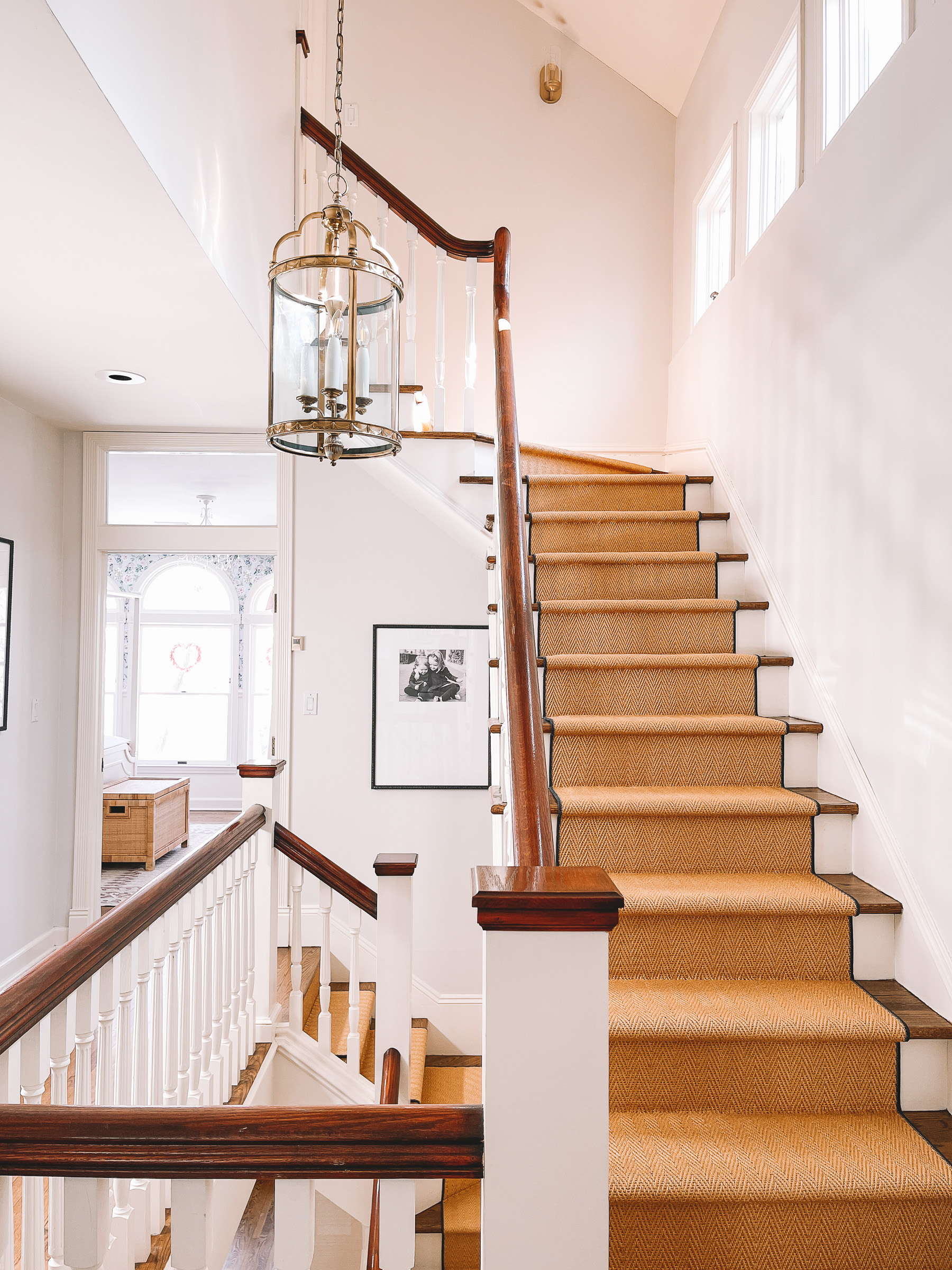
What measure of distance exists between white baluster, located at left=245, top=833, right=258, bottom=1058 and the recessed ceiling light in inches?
79.1

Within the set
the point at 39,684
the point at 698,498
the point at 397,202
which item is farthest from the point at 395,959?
the point at 397,202

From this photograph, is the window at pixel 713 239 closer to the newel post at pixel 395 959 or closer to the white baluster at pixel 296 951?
the newel post at pixel 395 959

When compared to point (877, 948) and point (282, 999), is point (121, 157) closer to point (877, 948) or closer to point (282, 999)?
point (877, 948)

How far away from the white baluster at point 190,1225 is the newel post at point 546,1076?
34 cm

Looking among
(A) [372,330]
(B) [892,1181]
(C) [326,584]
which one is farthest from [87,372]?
(B) [892,1181]

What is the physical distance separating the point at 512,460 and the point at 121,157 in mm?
1174

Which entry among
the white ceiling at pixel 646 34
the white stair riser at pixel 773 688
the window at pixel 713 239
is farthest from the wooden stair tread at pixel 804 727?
the white ceiling at pixel 646 34

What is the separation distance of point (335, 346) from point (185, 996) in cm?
165

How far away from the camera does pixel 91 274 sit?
7.91ft

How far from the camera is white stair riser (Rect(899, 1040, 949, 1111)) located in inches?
64.5

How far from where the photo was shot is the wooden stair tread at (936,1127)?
1508 millimetres

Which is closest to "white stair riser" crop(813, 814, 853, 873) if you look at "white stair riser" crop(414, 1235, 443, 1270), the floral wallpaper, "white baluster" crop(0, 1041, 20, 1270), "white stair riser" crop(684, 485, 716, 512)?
"white stair riser" crop(684, 485, 716, 512)

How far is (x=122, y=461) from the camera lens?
487cm

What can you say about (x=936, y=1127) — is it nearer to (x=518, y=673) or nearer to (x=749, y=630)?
(x=518, y=673)
